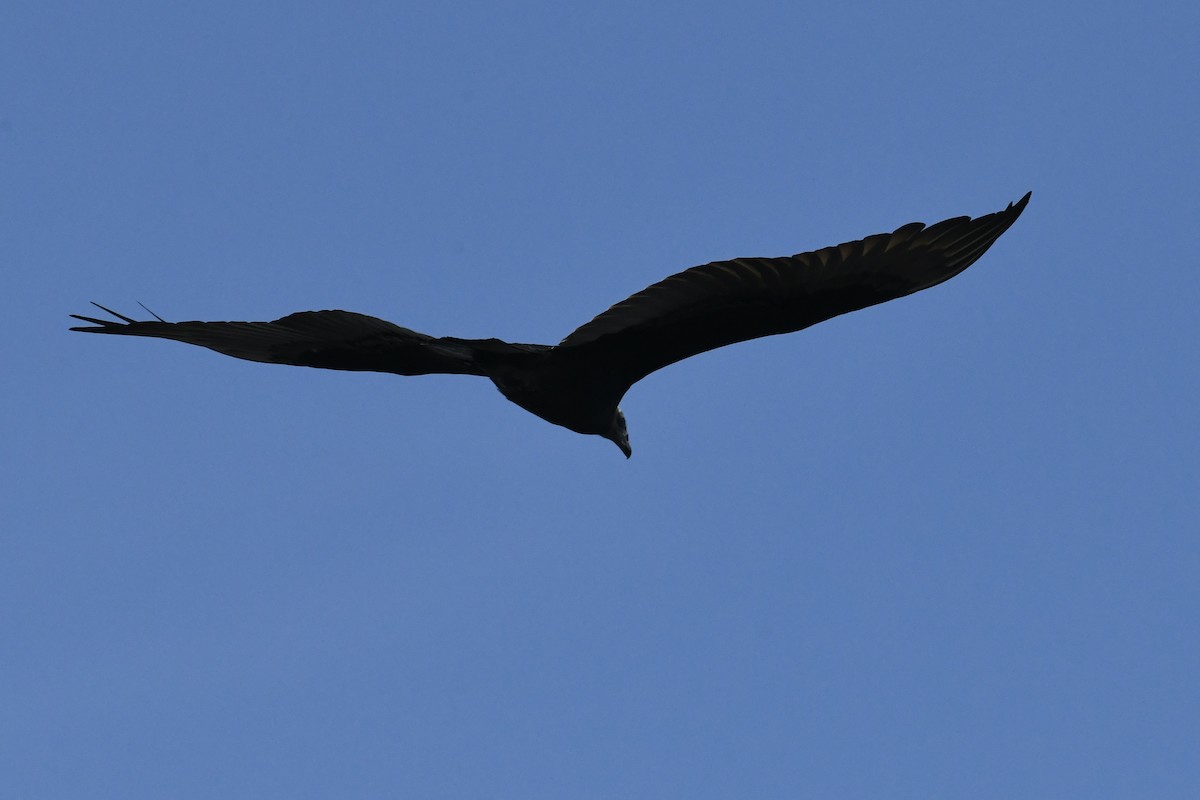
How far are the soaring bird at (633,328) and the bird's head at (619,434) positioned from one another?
0.06ft

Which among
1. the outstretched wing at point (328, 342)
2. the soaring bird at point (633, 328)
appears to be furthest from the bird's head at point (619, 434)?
the outstretched wing at point (328, 342)

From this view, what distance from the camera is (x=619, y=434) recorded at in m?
10.4

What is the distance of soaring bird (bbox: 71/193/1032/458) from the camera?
8.50m

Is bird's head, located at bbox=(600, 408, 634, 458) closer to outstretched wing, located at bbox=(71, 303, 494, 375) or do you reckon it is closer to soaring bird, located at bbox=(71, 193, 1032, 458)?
soaring bird, located at bbox=(71, 193, 1032, 458)

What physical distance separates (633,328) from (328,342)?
2.20 meters

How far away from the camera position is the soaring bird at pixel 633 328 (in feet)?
27.9


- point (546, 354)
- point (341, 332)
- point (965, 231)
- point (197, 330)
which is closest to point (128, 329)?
point (197, 330)

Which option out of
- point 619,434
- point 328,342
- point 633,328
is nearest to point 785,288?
point 633,328

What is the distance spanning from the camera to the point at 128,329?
957cm

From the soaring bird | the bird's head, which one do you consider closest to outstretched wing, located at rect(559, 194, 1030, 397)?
the soaring bird

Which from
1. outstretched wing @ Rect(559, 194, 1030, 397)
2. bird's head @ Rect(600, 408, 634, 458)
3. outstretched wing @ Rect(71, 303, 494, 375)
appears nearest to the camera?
outstretched wing @ Rect(559, 194, 1030, 397)

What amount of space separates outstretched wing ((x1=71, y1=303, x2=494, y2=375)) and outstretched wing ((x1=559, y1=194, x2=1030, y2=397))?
37.7 inches

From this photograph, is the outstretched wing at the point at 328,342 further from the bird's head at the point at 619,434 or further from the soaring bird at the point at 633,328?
the bird's head at the point at 619,434

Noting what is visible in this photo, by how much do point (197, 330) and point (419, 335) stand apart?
4.92 ft
